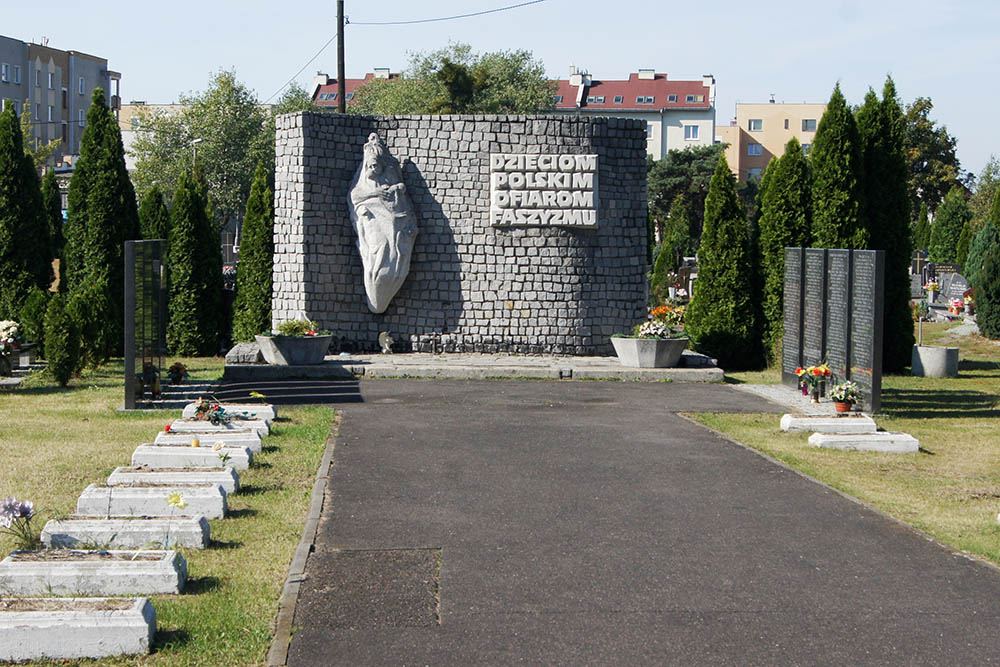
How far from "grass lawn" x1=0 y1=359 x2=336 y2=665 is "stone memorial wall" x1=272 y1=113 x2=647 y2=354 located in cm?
436

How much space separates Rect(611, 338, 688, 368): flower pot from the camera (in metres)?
17.9

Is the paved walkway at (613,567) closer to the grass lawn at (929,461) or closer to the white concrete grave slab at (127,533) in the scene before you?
the grass lawn at (929,461)

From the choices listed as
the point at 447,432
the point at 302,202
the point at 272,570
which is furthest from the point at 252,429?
the point at 302,202

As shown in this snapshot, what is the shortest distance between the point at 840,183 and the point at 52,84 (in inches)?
2413

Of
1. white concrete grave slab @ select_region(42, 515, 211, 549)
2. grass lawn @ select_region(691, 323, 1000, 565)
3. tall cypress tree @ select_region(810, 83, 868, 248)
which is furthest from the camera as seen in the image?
tall cypress tree @ select_region(810, 83, 868, 248)

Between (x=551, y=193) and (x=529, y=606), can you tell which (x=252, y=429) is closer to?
(x=529, y=606)

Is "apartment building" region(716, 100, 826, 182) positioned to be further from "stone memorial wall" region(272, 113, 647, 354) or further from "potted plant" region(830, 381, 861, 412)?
"potted plant" region(830, 381, 861, 412)

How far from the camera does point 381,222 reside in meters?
18.7

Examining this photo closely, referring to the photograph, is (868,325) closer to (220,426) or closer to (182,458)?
(220,426)

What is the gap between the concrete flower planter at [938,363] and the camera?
20.0m

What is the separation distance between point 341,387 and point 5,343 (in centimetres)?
498

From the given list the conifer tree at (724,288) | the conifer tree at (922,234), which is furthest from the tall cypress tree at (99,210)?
the conifer tree at (922,234)

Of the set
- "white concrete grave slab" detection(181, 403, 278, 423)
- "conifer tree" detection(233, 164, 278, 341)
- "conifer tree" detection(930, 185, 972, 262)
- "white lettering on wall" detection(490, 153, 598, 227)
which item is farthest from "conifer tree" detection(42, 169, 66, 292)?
"conifer tree" detection(930, 185, 972, 262)

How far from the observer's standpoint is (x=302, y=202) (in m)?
18.7
